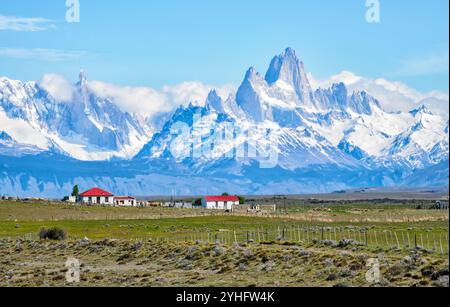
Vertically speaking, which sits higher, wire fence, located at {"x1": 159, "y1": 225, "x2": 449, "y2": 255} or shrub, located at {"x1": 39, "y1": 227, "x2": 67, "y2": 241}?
shrub, located at {"x1": 39, "y1": 227, "x2": 67, "y2": 241}

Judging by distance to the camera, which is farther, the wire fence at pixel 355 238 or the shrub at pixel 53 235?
the shrub at pixel 53 235

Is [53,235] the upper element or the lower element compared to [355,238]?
upper

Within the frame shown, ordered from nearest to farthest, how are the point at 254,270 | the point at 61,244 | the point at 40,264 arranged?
the point at 254,270 → the point at 40,264 → the point at 61,244

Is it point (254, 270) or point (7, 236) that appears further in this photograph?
point (7, 236)

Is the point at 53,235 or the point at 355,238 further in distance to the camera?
the point at 53,235

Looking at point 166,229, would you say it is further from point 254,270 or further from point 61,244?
point 254,270

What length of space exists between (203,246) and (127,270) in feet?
33.7

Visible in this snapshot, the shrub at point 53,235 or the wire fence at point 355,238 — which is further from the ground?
the shrub at point 53,235

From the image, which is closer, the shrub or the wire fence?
the wire fence

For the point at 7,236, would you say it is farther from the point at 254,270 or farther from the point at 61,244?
the point at 254,270

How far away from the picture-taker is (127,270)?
53.0m
